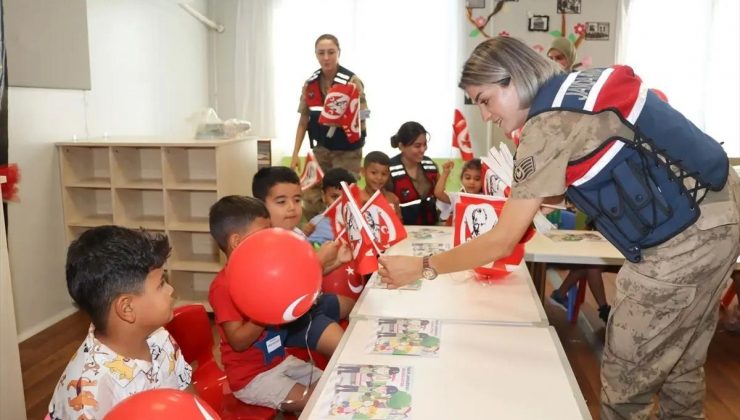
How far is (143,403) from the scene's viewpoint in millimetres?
975

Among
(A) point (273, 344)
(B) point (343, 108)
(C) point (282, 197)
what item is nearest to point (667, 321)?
(A) point (273, 344)

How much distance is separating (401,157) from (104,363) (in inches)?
109

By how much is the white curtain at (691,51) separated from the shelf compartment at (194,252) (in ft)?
14.1

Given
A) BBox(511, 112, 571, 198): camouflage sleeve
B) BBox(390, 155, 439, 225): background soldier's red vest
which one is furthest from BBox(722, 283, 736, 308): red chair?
BBox(511, 112, 571, 198): camouflage sleeve

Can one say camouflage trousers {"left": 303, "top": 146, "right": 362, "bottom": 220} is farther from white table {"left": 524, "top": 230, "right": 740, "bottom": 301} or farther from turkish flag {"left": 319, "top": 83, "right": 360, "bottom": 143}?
white table {"left": 524, "top": 230, "right": 740, "bottom": 301}

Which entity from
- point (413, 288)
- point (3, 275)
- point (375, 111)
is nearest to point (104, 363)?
point (3, 275)

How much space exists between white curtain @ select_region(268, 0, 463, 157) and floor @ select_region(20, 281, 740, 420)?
2770 millimetres

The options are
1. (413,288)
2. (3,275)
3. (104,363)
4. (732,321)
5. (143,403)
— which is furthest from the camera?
(732,321)

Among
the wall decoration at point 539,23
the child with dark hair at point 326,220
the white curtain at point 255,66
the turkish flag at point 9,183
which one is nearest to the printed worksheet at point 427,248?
the child with dark hair at point 326,220

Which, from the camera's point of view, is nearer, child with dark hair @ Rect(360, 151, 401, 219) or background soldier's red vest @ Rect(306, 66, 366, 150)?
child with dark hair @ Rect(360, 151, 401, 219)

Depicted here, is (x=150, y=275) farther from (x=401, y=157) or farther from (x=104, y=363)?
(x=401, y=157)

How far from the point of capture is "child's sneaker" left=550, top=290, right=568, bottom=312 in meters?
4.07

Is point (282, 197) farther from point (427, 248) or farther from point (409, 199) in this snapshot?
point (409, 199)

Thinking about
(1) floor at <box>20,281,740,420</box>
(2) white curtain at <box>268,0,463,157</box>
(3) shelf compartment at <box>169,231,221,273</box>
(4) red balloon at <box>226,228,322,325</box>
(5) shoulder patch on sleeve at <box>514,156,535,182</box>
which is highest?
(2) white curtain at <box>268,0,463,157</box>
